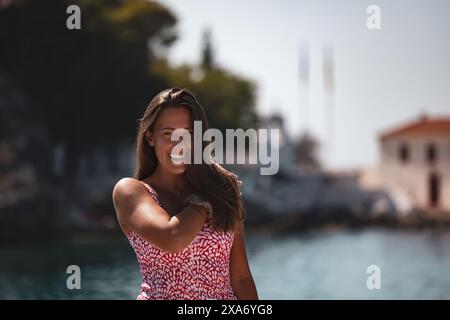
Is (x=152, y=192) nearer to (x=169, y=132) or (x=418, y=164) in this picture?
(x=169, y=132)

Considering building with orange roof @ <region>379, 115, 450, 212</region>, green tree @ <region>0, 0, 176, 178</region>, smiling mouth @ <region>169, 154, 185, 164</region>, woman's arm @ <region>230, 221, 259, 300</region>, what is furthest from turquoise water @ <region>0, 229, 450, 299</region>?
smiling mouth @ <region>169, 154, 185, 164</region>

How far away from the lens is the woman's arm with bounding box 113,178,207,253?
5.53ft

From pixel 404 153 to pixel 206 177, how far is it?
131 ft

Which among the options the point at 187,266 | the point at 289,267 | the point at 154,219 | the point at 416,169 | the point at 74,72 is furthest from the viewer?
the point at 416,169

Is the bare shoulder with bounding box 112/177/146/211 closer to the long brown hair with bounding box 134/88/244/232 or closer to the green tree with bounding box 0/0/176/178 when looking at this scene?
the long brown hair with bounding box 134/88/244/232

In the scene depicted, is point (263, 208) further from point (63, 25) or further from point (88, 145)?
point (63, 25)

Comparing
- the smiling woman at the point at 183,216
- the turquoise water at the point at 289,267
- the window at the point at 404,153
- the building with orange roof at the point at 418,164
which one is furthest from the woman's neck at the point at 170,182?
the window at the point at 404,153

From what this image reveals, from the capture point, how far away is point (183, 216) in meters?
1.71

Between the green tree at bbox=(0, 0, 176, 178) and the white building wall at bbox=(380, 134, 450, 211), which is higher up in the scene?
the green tree at bbox=(0, 0, 176, 178)

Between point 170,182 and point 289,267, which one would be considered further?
point 289,267

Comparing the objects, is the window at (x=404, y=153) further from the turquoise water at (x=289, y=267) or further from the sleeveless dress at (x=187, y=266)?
the sleeveless dress at (x=187, y=266)

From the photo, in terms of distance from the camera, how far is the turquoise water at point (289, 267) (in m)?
15.6

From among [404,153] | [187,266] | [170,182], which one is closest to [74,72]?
[404,153]

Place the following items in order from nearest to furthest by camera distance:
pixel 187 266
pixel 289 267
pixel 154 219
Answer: pixel 154 219 → pixel 187 266 → pixel 289 267
